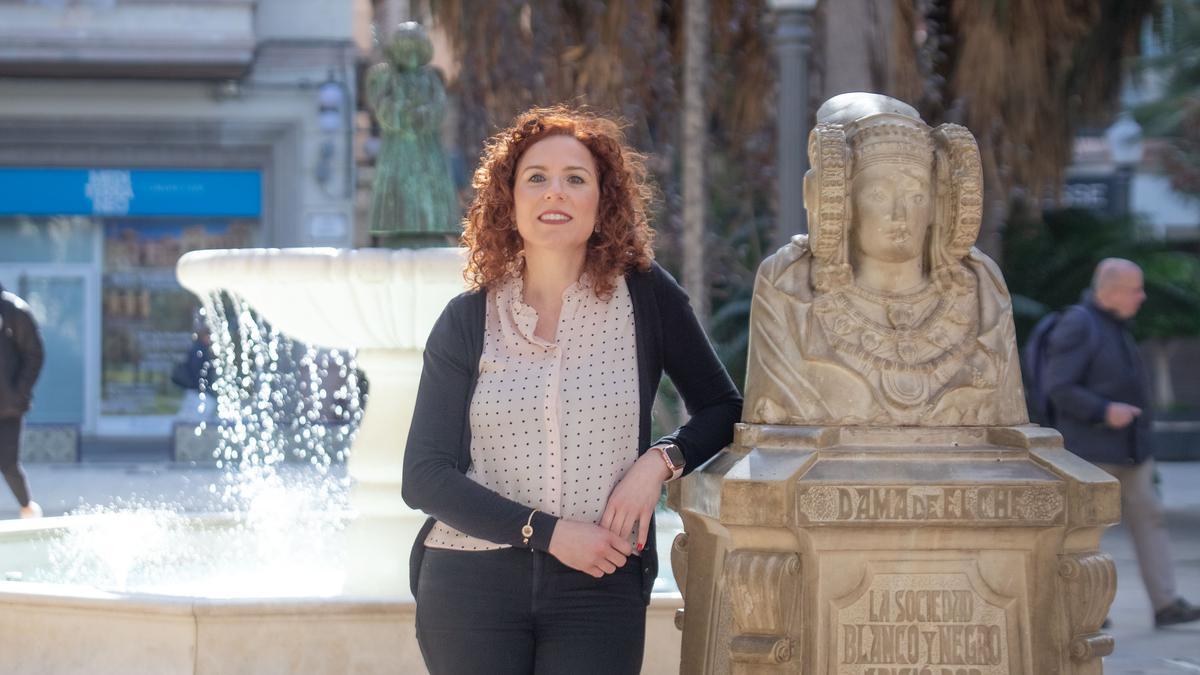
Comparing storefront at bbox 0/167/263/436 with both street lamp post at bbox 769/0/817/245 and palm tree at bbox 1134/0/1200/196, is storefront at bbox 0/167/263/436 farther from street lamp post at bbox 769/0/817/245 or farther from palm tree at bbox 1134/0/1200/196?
street lamp post at bbox 769/0/817/245

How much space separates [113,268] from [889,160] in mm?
17482

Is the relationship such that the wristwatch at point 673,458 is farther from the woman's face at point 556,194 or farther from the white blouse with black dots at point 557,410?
the woman's face at point 556,194

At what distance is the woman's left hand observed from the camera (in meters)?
3.00

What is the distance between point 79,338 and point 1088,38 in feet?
38.5

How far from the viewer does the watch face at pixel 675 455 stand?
3.14 m

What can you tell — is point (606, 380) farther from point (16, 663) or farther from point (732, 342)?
point (732, 342)

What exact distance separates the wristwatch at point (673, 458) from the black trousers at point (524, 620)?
24 centimetres

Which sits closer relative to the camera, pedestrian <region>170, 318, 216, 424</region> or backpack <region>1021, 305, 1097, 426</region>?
backpack <region>1021, 305, 1097, 426</region>

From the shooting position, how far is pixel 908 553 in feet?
11.0

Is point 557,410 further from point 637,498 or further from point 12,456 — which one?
point 12,456

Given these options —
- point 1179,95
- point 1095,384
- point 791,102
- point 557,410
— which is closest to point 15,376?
point 791,102

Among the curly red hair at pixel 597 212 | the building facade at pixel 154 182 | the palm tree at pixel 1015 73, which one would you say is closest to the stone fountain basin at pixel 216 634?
the curly red hair at pixel 597 212

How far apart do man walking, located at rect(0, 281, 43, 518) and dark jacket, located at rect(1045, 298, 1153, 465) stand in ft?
17.9

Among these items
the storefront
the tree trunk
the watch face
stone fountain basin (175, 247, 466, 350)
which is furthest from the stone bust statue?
the storefront
